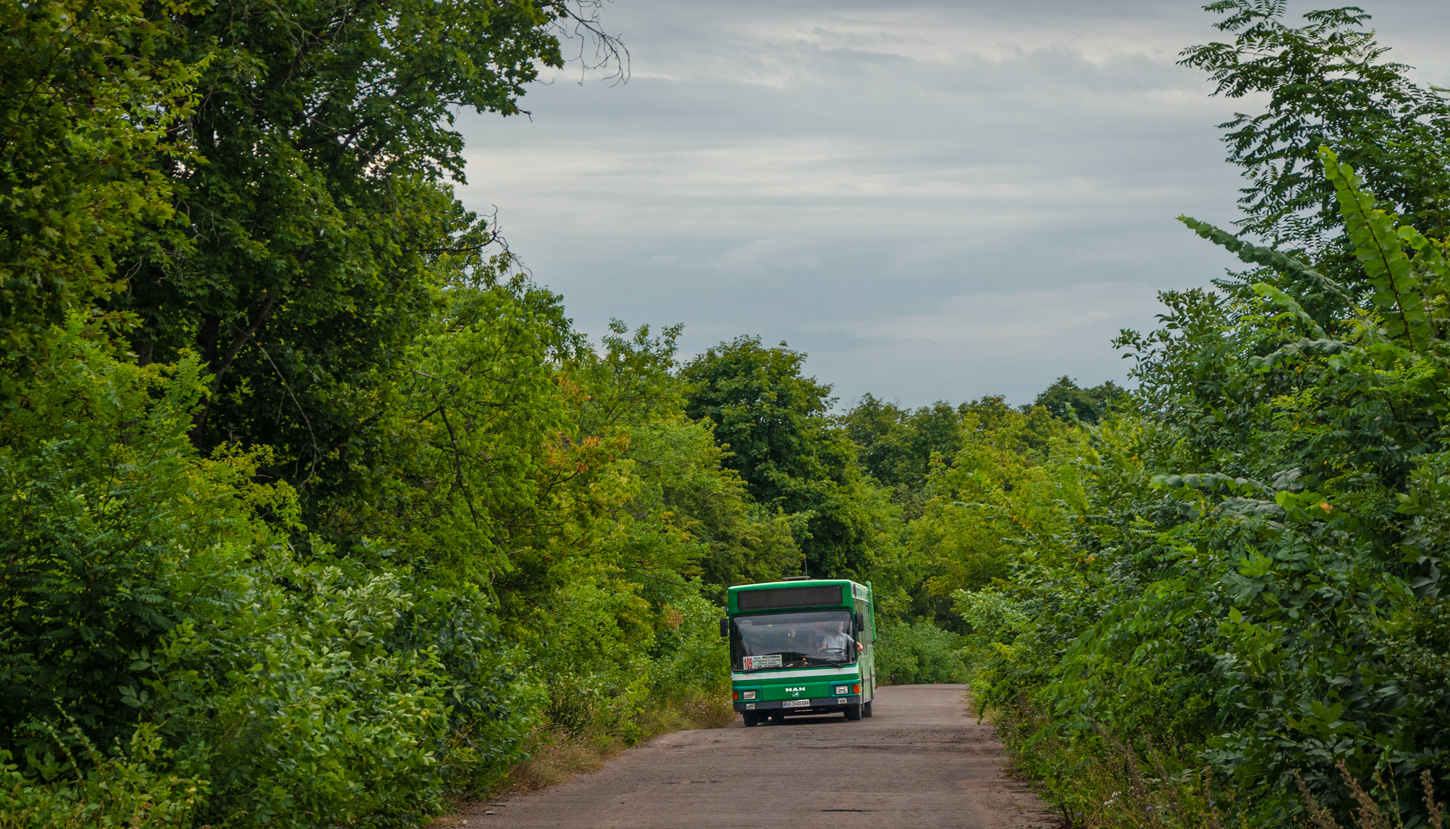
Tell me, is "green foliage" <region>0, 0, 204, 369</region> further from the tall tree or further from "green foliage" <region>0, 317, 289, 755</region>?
the tall tree

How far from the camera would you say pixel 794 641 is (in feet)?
94.1

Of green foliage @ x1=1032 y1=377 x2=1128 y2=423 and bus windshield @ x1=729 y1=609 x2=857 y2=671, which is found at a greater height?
green foliage @ x1=1032 y1=377 x2=1128 y2=423

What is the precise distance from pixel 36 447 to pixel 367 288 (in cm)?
784

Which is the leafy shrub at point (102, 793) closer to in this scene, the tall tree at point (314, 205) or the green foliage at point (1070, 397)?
the tall tree at point (314, 205)

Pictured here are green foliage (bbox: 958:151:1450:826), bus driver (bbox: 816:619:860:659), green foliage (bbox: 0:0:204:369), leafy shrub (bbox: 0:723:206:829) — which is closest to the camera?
green foliage (bbox: 958:151:1450:826)

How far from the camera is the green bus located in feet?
93.4

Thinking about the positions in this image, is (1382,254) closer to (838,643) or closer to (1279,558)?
(1279,558)

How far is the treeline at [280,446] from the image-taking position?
7.04 m

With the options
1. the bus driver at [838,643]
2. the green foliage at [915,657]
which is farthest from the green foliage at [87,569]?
the green foliage at [915,657]

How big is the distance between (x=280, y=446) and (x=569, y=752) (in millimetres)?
5515

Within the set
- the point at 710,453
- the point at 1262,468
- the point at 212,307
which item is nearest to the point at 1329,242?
the point at 1262,468

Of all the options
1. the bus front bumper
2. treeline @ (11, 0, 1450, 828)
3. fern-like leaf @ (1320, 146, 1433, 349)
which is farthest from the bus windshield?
fern-like leaf @ (1320, 146, 1433, 349)

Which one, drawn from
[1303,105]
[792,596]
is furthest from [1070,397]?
[1303,105]

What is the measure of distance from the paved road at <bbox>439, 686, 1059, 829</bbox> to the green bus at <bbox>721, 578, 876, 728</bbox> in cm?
455
